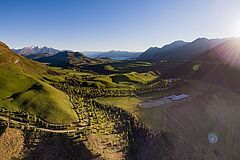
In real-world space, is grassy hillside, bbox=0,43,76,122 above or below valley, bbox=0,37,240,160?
above

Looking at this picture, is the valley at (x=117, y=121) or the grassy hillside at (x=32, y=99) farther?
the grassy hillside at (x=32, y=99)

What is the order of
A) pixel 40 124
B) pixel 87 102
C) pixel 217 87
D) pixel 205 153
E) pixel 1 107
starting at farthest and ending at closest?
pixel 217 87, pixel 87 102, pixel 205 153, pixel 1 107, pixel 40 124

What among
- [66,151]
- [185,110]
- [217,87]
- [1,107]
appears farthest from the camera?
[217,87]

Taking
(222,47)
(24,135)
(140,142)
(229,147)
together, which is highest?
(222,47)

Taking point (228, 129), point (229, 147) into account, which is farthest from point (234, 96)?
point (229, 147)

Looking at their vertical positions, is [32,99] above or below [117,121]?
above

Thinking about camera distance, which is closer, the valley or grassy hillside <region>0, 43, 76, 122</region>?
the valley

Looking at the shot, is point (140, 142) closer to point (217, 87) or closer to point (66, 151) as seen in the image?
point (66, 151)

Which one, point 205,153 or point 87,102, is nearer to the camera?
point 205,153

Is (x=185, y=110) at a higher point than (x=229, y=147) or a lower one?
higher

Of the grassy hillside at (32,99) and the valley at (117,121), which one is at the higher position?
the grassy hillside at (32,99)
